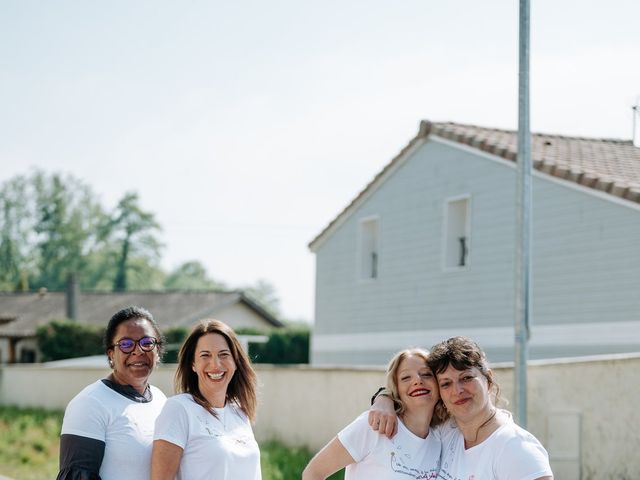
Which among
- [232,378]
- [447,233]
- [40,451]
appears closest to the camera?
[232,378]

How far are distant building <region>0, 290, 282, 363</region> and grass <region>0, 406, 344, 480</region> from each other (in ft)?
82.3

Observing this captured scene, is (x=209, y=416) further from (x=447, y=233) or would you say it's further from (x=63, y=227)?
(x=63, y=227)

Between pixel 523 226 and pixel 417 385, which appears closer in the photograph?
pixel 417 385

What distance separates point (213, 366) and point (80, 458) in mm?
694

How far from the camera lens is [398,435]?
455 cm

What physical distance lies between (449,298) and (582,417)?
889 cm

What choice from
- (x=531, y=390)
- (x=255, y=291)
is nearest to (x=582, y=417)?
(x=531, y=390)

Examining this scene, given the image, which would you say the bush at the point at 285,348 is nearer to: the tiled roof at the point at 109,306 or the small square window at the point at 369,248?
the small square window at the point at 369,248

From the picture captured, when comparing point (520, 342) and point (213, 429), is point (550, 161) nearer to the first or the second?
point (520, 342)

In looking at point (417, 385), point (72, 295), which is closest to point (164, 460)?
point (417, 385)

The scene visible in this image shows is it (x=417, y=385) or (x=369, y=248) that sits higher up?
(x=369, y=248)

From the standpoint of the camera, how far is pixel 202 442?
455 cm

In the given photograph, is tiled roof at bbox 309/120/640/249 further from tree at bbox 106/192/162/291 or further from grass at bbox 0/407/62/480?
tree at bbox 106/192/162/291

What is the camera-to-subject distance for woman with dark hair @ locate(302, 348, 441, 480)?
450 centimetres
